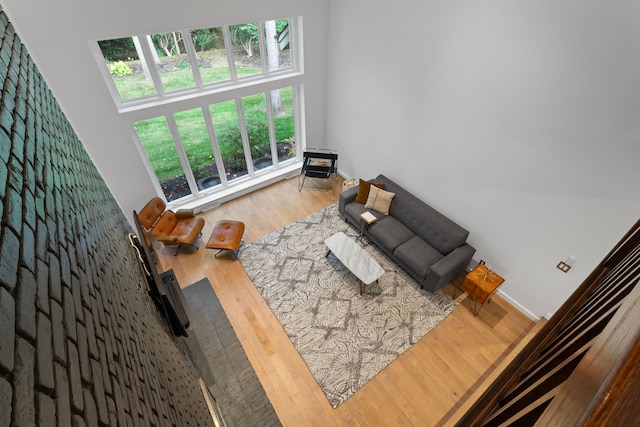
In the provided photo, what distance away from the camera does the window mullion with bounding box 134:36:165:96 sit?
163 inches

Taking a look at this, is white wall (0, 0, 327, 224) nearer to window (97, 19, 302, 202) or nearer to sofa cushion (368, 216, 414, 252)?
window (97, 19, 302, 202)

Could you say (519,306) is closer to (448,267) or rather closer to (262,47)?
(448,267)

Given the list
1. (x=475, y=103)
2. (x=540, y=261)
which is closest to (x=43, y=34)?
(x=475, y=103)

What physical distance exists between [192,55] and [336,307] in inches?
172

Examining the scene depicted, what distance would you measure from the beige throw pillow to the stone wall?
14.0ft

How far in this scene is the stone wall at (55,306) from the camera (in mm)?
517

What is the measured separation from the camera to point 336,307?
4.30 m

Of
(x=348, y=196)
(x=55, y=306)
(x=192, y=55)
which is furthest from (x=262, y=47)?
(x=55, y=306)

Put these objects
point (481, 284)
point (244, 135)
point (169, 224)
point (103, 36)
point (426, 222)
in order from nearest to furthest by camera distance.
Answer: point (103, 36) < point (481, 284) < point (426, 222) < point (169, 224) < point (244, 135)

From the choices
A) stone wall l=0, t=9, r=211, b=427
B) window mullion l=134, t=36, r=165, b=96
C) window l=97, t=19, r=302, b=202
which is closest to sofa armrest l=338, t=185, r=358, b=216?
window l=97, t=19, r=302, b=202

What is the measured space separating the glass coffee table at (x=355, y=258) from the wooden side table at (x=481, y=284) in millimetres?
1201

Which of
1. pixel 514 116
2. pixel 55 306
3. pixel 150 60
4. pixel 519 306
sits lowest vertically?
pixel 519 306

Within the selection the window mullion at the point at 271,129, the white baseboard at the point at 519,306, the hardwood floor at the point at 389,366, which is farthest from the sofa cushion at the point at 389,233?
the window mullion at the point at 271,129

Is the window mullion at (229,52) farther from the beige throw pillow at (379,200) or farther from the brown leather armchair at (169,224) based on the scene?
the beige throw pillow at (379,200)
